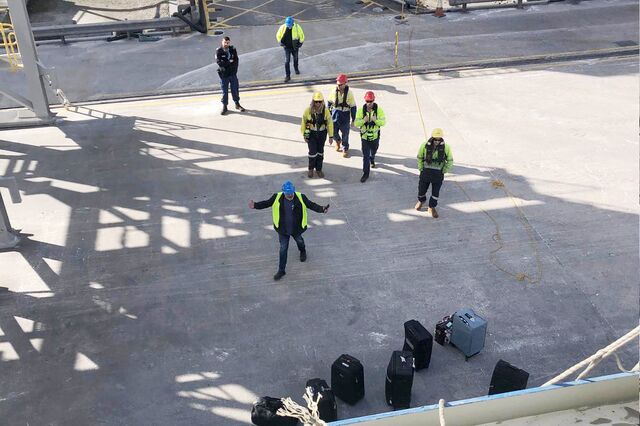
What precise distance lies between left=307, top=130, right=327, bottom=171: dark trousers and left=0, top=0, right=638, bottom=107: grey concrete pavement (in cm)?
564

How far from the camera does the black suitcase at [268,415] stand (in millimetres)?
7488

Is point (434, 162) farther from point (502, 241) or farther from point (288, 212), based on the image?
point (288, 212)

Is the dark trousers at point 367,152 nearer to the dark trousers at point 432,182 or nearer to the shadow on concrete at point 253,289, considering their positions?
the shadow on concrete at point 253,289

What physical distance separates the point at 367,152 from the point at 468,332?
5049 millimetres

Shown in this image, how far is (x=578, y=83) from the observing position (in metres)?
16.9

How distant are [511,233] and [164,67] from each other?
39.8 ft

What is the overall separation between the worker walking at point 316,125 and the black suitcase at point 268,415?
612cm

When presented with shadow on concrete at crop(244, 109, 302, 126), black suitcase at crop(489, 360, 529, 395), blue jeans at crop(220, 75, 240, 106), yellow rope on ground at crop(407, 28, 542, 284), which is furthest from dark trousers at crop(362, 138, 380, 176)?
black suitcase at crop(489, 360, 529, 395)

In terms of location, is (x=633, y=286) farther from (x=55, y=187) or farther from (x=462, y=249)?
(x=55, y=187)

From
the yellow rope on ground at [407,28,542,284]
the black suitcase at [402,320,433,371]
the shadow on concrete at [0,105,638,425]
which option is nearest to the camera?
the black suitcase at [402,320,433,371]

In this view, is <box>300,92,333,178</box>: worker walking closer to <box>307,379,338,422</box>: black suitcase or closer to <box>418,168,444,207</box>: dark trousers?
<box>418,168,444,207</box>: dark trousers

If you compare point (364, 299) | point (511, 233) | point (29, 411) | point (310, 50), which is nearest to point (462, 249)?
point (511, 233)

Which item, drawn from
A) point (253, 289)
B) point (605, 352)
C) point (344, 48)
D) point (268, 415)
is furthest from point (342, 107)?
point (605, 352)

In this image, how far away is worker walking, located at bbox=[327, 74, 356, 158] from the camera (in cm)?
1296
